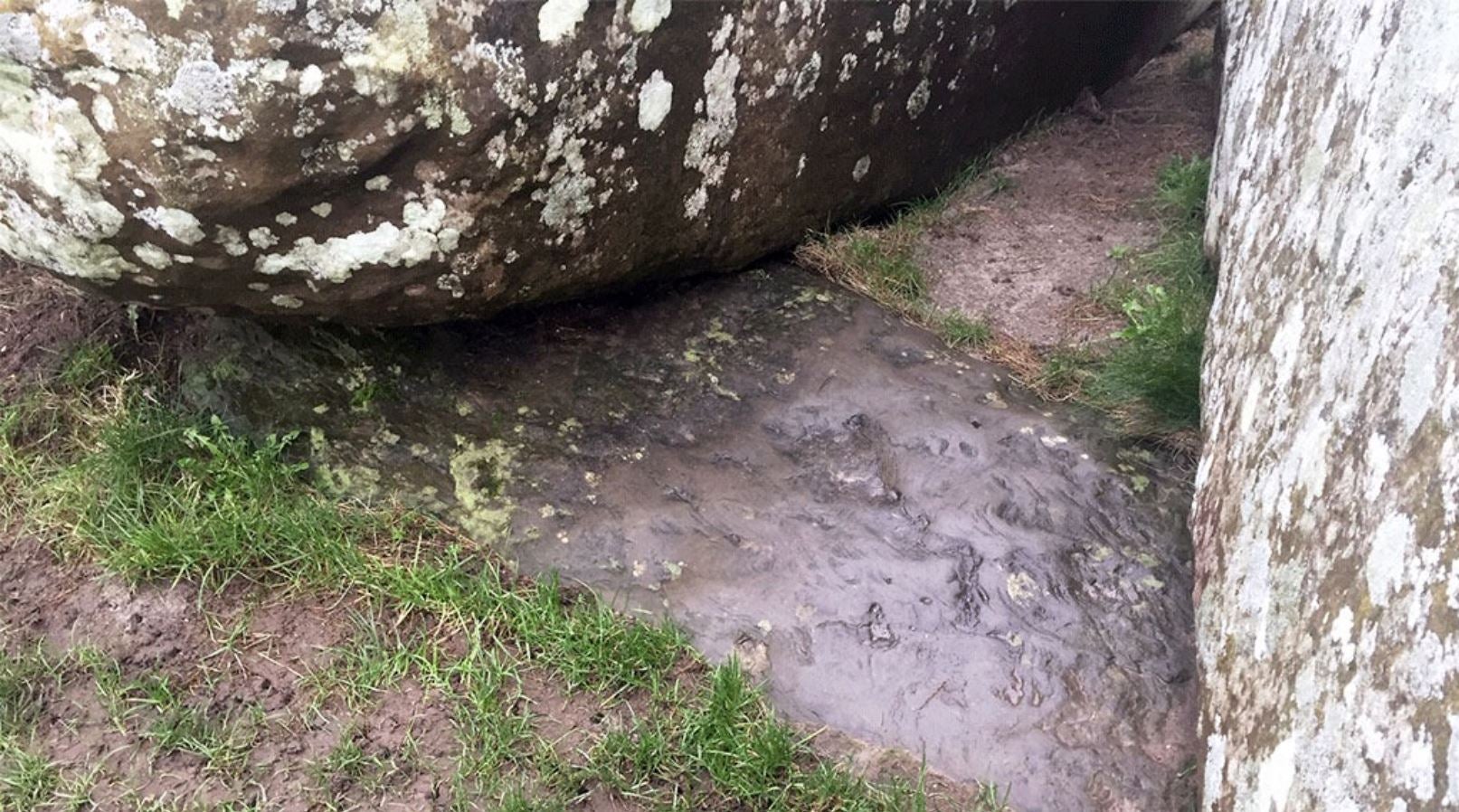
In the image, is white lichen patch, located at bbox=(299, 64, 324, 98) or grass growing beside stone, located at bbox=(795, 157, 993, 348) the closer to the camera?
white lichen patch, located at bbox=(299, 64, 324, 98)

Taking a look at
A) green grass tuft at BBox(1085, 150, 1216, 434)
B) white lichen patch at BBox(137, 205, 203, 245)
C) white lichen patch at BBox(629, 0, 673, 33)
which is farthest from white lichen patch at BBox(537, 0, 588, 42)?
green grass tuft at BBox(1085, 150, 1216, 434)

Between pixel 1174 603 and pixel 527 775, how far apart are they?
4.79ft

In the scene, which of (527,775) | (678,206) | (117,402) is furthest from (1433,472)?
(117,402)

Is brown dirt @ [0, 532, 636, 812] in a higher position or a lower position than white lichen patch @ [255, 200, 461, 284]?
lower

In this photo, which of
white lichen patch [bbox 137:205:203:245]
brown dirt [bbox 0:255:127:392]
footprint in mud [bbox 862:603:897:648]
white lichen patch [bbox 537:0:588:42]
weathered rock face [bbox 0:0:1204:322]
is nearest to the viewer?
weathered rock face [bbox 0:0:1204:322]

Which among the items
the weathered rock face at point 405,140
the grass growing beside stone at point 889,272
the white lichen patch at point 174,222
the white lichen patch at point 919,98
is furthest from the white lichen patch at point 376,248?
the white lichen patch at point 919,98

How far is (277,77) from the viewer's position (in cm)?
214

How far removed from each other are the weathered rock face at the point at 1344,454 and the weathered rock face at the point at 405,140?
1.30m

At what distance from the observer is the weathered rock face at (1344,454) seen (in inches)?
55.8

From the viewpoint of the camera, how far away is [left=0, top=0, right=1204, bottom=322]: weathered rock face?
2.12 meters

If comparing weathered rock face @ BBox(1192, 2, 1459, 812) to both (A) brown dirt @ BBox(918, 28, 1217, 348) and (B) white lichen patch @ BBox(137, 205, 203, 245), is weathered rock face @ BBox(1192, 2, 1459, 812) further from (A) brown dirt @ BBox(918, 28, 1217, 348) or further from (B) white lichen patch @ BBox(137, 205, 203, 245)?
(B) white lichen patch @ BBox(137, 205, 203, 245)

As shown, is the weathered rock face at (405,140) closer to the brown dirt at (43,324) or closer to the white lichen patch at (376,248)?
the white lichen patch at (376,248)

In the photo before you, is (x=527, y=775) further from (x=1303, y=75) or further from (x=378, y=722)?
(x=1303, y=75)

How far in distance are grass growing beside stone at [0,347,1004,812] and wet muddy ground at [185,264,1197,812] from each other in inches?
4.4
